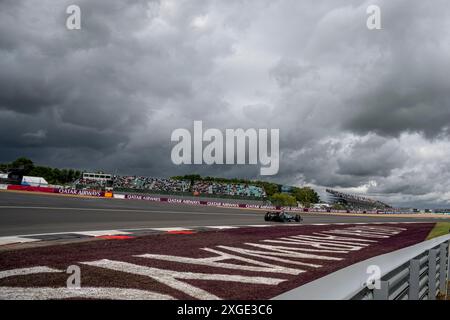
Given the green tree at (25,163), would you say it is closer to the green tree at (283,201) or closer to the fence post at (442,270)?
the green tree at (283,201)

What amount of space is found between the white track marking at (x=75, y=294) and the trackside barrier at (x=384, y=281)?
8.85 ft

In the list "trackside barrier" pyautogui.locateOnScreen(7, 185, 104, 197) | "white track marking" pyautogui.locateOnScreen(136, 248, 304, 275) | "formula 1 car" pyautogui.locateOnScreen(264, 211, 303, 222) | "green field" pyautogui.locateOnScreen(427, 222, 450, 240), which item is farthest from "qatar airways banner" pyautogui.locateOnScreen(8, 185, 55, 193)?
"white track marking" pyautogui.locateOnScreen(136, 248, 304, 275)

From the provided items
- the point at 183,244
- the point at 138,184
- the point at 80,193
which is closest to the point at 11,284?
the point at 183,244

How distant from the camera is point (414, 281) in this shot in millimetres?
4754

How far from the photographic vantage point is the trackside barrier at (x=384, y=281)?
261 centimetres

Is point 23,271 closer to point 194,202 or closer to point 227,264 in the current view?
point 227,264

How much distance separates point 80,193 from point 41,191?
553cm

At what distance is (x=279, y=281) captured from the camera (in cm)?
636
